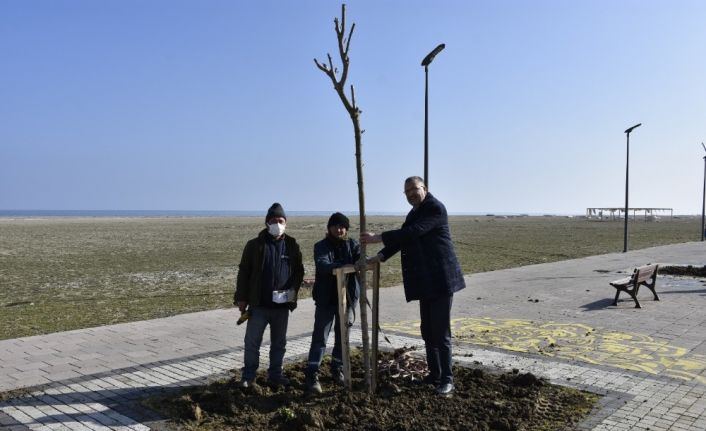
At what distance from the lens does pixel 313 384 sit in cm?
534

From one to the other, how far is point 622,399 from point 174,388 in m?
4.01

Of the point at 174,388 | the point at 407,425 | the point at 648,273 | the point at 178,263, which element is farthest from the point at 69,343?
the point at 178,263

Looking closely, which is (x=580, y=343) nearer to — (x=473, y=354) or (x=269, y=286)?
(x=473, y=354)

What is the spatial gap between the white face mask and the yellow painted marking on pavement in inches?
141

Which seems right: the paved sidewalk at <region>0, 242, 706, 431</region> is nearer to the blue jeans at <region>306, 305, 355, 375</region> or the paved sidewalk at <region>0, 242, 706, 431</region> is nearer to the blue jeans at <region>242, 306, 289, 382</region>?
the blue jeans at <region>242, 306, 289, 382</region>

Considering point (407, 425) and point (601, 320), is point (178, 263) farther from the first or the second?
point (407, 425)

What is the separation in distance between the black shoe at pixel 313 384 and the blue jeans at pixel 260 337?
33 centimetres

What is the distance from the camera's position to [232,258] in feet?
72.6

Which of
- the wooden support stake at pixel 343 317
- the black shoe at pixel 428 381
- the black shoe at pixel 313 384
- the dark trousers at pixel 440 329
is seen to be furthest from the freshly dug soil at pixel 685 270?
the black shoe at pixel 313 384

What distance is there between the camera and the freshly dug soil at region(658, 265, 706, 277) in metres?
16.1

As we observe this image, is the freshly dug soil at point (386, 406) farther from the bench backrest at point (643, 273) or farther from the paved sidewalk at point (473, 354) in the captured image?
the bench backrest at point (643, 273)

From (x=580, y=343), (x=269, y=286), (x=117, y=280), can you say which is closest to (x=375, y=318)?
(x=269, y=286)

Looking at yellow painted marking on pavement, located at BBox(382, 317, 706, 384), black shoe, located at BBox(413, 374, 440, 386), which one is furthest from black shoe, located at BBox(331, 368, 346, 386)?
yellow painted marking on pavement, located at BBox(382, 317, 706, 384)

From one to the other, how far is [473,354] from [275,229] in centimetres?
307
